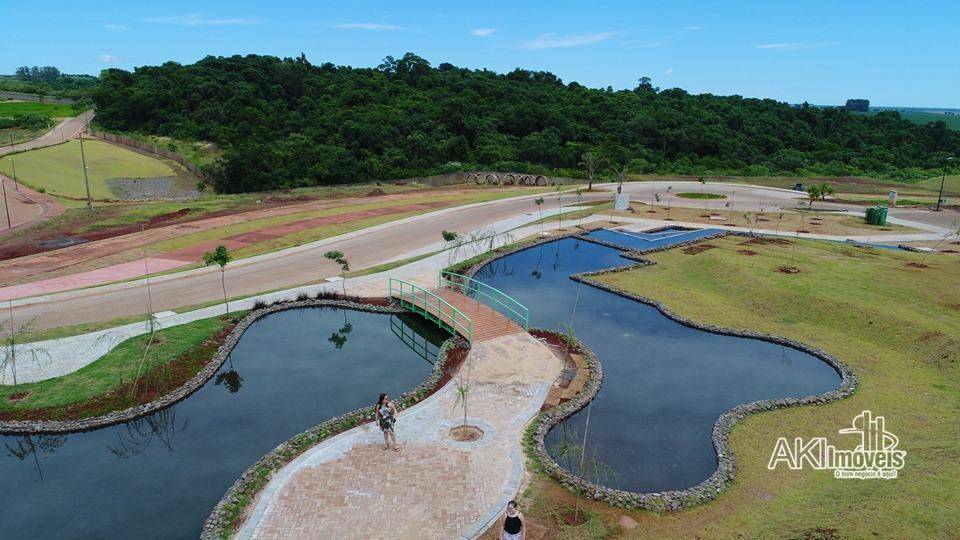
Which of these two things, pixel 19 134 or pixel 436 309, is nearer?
pixel 436 309

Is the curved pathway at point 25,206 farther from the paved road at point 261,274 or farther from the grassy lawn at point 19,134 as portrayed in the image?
the grassy lawn at point 19,134

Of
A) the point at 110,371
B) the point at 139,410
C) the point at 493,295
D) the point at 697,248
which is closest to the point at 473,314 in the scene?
the point at 493,295

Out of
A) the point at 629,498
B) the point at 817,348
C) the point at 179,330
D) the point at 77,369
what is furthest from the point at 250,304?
the point at 817,348

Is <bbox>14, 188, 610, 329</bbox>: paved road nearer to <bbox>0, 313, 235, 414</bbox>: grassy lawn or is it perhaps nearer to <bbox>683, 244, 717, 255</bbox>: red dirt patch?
<bbox>0, 313, 235, 414</bbox>: grassy lawn

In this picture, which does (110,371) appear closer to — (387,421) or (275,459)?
(275,459)

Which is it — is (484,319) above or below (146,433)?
above

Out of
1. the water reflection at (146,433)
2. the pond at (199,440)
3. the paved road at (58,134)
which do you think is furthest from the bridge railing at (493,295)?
the paved road at (58,134)

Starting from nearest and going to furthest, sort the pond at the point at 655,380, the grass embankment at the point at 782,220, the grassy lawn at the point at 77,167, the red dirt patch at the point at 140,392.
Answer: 1. the pond at the point at 655,380
2. the red dirt patch at the point at 140,392
3. the grass embankment at the point at 782,220
4. the grassy lawn at the point at 77,167
